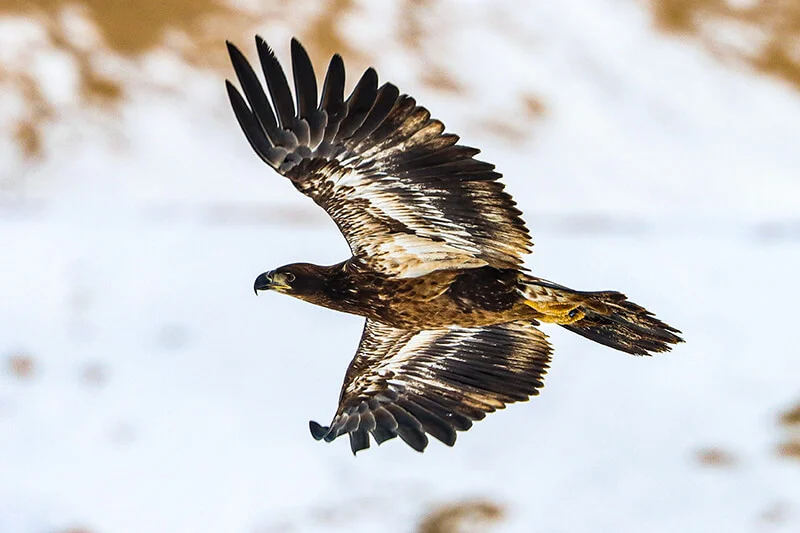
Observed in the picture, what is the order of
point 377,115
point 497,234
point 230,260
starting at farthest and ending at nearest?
point 230,260 → point 497,234 → point 377,115

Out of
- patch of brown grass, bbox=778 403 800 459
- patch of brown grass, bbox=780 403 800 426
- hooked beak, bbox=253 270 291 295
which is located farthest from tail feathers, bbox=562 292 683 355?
patch of brown grass, bbox=780 403 800 426

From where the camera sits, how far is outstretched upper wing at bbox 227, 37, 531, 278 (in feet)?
19.2

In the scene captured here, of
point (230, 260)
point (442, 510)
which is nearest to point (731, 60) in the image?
point (230, 260)

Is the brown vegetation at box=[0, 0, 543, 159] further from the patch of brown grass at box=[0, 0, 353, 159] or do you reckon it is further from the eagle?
the eagle

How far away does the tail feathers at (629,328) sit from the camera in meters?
6.72

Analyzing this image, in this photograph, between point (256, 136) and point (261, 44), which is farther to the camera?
point (256, 136)

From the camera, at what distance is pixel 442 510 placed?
14.8 m

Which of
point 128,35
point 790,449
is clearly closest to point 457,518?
point 790,449

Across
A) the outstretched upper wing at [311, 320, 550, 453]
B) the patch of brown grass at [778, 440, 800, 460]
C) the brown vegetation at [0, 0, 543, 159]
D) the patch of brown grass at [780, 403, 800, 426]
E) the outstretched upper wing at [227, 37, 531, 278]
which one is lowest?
the outstretched upper wing at [311, 320, 550, 453]

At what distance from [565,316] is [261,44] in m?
2.21

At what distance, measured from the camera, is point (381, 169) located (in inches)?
241

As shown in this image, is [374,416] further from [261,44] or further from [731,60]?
[731,60]

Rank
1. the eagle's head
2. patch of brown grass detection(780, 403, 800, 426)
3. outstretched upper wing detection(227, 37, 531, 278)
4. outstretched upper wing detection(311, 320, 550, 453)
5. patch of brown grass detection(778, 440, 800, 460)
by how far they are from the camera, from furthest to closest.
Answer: patch of brown grass detection(780, 403, 800, 426) < patch of brown grass detection(778, 440, 800, 460) < outstretched upper wing detection(311, 320, 550, 453) < the eagle's head < outstretched upper wing detection(227, 37, 531, 278)

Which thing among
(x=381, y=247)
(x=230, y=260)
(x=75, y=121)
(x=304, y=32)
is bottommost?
(x=381, y=247)
